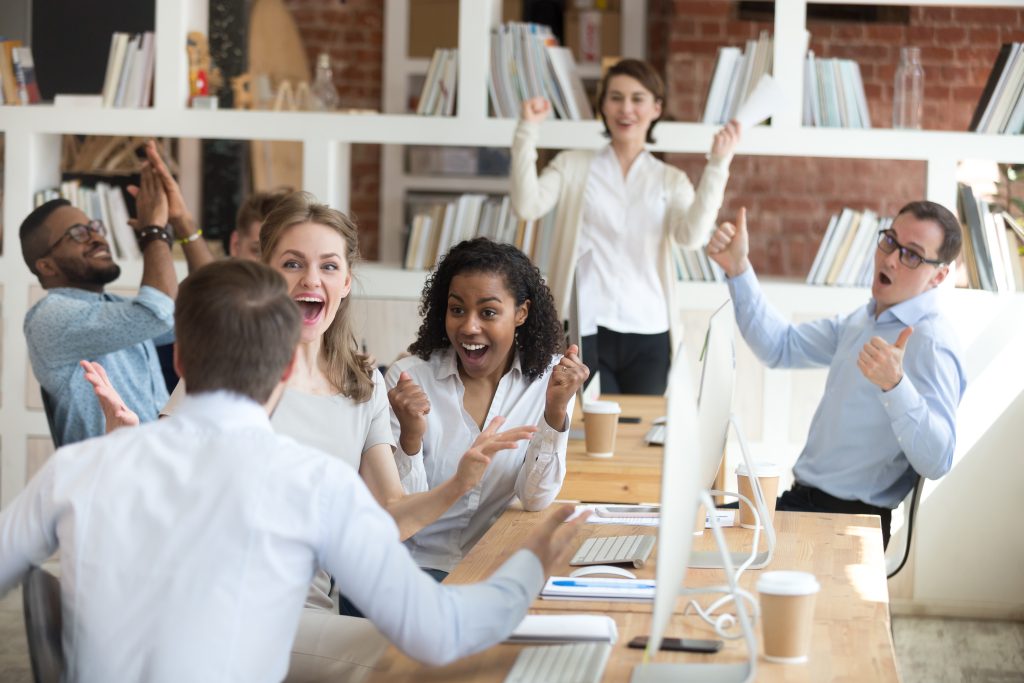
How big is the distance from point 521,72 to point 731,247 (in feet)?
4.39

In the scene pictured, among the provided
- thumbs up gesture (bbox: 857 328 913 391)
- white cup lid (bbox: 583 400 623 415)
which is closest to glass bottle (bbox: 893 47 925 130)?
thumbs up gesture (bbox: 857 328 913 391)

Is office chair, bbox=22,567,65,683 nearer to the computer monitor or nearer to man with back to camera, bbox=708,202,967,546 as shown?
the computer monitor

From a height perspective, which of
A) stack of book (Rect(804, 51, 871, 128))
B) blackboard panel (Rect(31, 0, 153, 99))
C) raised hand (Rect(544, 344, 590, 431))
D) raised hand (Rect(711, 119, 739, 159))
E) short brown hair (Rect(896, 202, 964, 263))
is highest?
blackboard panel (Rect(31, 0, 153, 99))

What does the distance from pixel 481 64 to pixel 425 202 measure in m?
2.37

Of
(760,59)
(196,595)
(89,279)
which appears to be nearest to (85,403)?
(89,279)

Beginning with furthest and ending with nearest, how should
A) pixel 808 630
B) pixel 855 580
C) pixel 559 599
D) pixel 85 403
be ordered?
1. pixel 85 403
2. pixel 855 580
3. pixel 559 599
4. pixel 808 630

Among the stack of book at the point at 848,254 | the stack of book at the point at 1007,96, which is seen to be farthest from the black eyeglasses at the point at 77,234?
the stack of book at the point at 1007,96

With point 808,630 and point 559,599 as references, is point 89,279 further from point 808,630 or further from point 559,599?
point 808,630

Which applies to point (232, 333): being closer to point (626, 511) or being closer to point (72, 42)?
point (626, 511)

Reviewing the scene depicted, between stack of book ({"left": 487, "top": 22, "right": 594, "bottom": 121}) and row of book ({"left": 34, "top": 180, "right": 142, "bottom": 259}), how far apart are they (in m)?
1.41

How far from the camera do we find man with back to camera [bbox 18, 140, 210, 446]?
3199 millimetres

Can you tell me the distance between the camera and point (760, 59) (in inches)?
175

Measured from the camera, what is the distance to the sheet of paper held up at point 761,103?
155 inches

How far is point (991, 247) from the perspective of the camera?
165 inches
